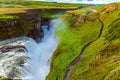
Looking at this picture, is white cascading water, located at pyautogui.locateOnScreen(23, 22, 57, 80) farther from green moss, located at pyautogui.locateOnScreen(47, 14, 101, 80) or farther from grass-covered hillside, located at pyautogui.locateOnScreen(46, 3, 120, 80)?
green moss, located at pyautogui.locateOnScreen(47, 14, 101, 80)

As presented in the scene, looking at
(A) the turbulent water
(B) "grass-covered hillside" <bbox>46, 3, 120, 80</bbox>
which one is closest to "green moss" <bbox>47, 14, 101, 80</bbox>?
(B) "grass-covered hillside" <bbox>46, 3, 120, 80</bbox>

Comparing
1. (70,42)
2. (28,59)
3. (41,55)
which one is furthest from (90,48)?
(28,59)

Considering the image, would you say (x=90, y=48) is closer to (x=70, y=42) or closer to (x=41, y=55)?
(x=70, y=42)

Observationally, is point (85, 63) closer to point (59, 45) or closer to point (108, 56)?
point (108, 56)

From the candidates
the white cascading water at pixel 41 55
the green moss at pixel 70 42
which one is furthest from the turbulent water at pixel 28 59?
the green moss at pixel 70 42

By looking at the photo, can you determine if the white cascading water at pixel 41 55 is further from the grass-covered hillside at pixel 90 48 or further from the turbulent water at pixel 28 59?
the grass-covered hillside at pixel 90 48
